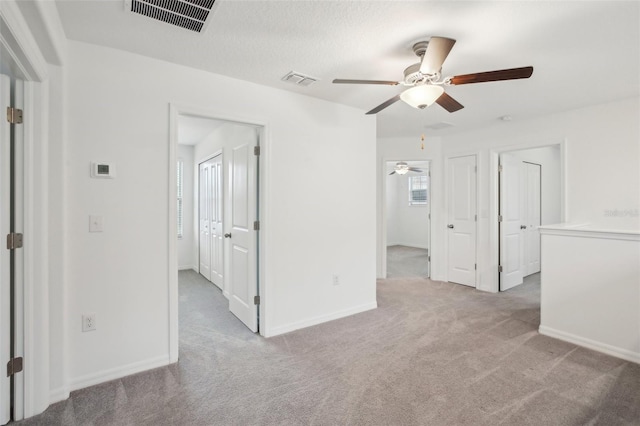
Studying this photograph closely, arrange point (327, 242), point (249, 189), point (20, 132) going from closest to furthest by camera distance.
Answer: point (20, 132) → point (249, 189) → point (327, 242)

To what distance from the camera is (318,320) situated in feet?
11.1

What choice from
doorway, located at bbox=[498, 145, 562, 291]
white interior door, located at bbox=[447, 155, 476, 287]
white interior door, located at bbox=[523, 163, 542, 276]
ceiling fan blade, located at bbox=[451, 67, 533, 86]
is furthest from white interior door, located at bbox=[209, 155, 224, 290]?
white interior door, located at bbox=[523, 163, 542, 276]

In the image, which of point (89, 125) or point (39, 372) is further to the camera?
point (89, 125)

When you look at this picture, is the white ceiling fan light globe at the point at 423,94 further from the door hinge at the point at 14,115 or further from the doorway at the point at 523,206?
the doorway at the point at 523,206

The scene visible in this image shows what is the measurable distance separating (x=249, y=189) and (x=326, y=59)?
143 cm

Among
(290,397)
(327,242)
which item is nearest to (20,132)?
(290,397)

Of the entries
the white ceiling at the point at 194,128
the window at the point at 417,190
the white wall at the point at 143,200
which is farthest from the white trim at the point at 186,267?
the window at the point at 417,190

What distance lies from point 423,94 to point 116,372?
117 inches

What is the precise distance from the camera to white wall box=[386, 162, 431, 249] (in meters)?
9.43

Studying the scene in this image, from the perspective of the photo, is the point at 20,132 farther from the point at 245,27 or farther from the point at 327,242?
the point at 327,242

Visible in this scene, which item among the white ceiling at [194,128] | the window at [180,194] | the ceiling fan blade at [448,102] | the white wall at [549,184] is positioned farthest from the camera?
the window at [180,194]

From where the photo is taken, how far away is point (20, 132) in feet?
6.16

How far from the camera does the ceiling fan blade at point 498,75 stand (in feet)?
6.20

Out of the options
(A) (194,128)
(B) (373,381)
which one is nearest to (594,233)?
(B) (373,381)
